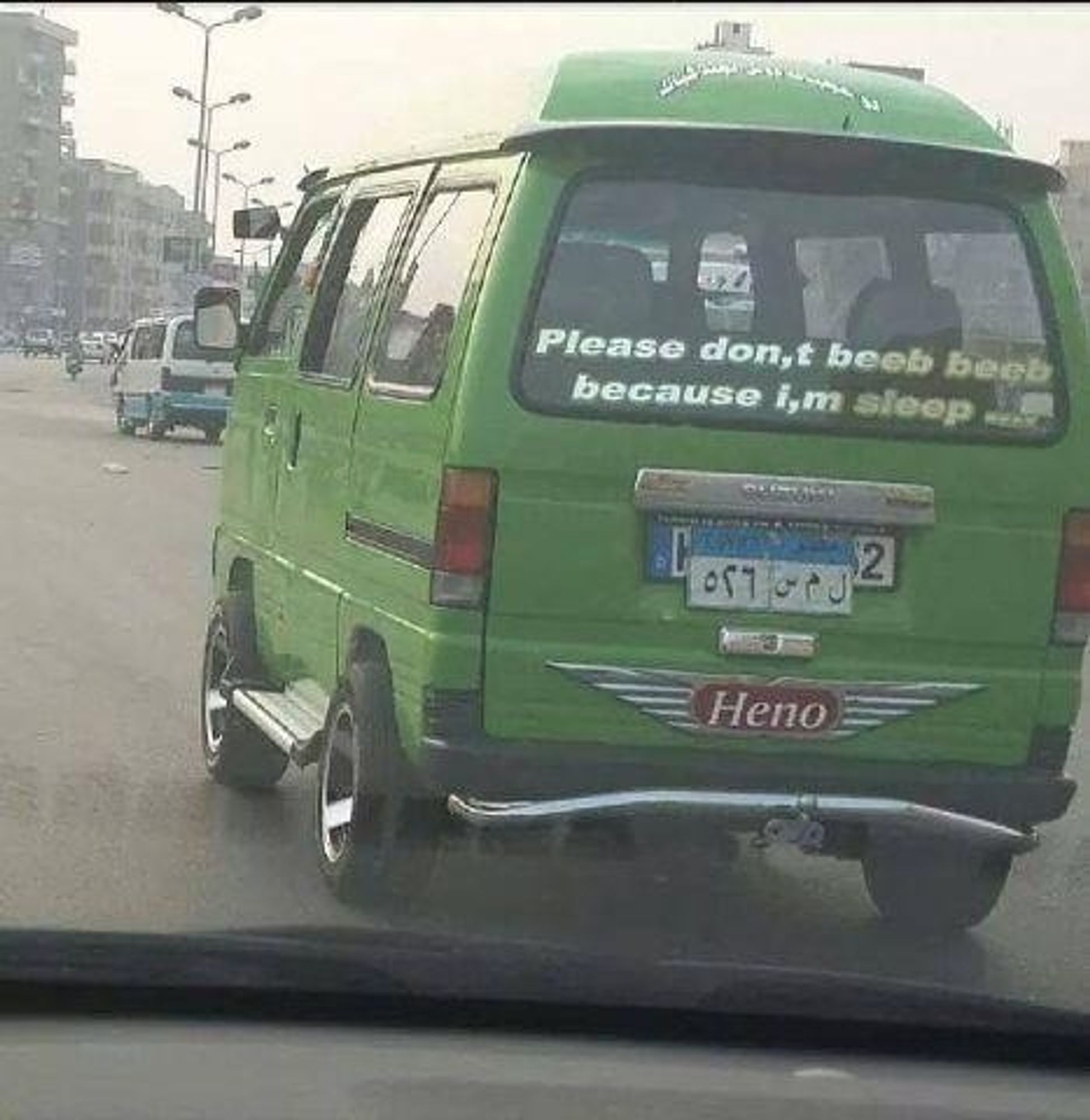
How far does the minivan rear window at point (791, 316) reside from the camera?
5766mm

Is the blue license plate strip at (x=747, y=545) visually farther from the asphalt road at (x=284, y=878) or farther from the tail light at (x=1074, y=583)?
the asphalt road at (x=284, y=878)

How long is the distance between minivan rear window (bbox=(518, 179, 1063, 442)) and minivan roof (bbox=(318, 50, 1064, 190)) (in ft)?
0.46

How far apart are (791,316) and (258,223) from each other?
352 centimetres

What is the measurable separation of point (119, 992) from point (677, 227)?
2592 mm

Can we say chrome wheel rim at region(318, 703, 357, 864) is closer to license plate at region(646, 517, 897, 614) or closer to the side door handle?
license plate at region(646, 517, 897, 614)

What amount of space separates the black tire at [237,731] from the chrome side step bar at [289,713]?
0.50 feet

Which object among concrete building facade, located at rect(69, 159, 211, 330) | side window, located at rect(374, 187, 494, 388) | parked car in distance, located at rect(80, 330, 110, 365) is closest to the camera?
side window, located at rect(374, 187, 494, 388)

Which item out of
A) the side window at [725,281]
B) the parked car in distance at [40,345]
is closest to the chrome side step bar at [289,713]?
the side window at [725,281]

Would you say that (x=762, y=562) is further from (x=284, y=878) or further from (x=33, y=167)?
(x=33, y=167)

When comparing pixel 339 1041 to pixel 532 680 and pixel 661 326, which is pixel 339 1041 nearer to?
pixel 532 680

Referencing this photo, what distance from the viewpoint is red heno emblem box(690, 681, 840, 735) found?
581cm

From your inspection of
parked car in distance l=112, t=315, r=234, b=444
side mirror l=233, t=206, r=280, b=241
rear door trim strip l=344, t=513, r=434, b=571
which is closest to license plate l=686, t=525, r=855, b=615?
rear door trim strip l=344, t=513, r=434, b=571

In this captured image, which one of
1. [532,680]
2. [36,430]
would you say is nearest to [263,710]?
[532,680]

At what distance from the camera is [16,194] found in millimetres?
50406
